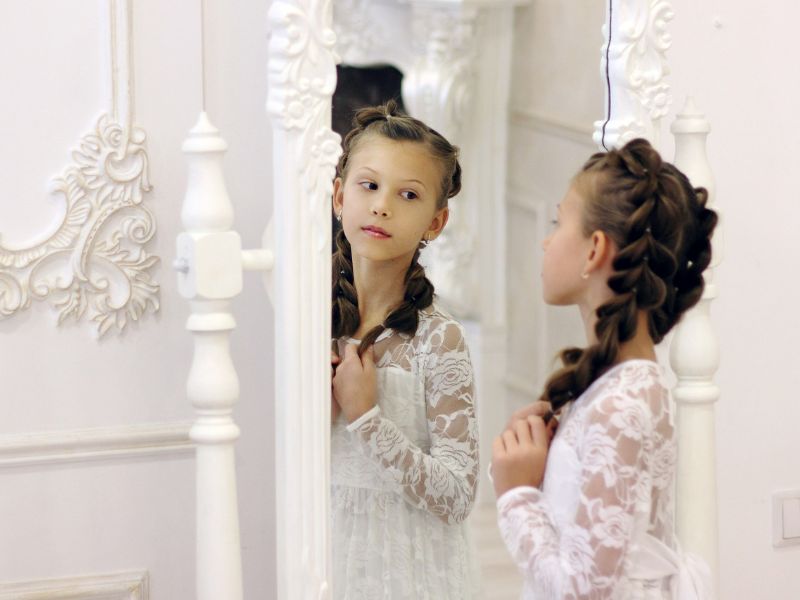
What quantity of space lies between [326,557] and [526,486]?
10.1 inches

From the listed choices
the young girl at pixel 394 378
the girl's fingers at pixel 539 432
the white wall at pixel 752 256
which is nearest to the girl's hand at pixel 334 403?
the young girl at pixel 394 378

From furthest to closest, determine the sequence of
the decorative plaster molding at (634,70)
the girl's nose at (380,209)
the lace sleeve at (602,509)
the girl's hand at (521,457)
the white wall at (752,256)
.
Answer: the white wall at (752,256)
the decorative plaster molding at (634,70)
the girl's nose at (380,209)
the girl's hand at (521,457)
the lace sleeve at (602,509)

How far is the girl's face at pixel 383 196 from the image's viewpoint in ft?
4.59

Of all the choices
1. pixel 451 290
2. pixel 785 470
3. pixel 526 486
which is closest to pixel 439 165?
pixel 451 290

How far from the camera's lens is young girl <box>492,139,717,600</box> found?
1188 millimetres

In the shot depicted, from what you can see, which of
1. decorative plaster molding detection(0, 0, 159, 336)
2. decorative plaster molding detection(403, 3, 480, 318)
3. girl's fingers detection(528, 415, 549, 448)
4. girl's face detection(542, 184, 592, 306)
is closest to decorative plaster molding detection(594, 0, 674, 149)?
decorative plaster molding detection(403, 3, 480, 318)

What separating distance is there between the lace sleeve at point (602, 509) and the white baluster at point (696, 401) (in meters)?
0.35

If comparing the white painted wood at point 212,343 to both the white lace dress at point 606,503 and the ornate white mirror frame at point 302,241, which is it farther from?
the white lace dress at point 606,503

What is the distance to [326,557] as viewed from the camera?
140 cm

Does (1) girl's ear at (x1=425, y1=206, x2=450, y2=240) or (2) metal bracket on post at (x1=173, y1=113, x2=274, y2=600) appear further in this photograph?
(1) girl's ear at (x1=425, y1=206, x2=450, y2=240)

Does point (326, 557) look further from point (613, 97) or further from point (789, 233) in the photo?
point (789, 233)

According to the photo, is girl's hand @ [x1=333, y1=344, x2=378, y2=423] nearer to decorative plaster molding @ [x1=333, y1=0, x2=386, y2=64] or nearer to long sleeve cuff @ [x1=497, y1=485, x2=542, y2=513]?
long sleeve cuff @ [x1=497, y1=485, x2=542, y2=513]

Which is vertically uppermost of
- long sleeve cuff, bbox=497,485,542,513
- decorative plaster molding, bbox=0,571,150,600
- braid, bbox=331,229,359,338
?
braid, bbox=331,229,359,338

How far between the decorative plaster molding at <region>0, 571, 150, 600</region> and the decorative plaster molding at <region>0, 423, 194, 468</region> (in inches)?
5.6
